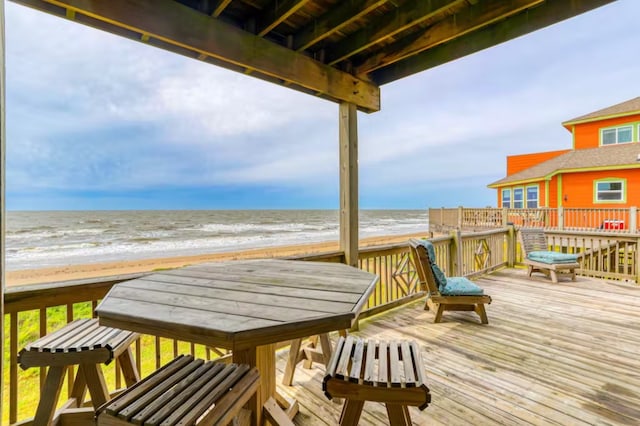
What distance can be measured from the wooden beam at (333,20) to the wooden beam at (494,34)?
88 cm

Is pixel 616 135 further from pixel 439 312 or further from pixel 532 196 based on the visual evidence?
pixel 439 312

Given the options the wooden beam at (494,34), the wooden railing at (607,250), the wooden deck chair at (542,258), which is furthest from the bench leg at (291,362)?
the wooden railing at (607,250)

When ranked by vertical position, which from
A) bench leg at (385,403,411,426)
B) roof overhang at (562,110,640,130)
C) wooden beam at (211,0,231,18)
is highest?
roof overhang at (562,110,640,130)

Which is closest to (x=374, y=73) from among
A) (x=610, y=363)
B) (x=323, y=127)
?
(x=610, y=363)

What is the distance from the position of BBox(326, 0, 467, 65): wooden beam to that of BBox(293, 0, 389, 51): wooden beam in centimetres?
18

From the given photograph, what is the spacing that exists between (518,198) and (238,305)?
15267 mm

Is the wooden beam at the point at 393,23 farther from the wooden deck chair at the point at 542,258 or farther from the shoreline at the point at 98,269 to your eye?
the shoreline at the point at 98,269

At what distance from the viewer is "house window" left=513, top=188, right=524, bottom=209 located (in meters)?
12.7

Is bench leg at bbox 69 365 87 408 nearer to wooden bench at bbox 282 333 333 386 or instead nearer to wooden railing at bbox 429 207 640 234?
wooden bench at bbox 282 333 333 386

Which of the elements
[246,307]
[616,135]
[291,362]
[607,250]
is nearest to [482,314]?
[291,362]

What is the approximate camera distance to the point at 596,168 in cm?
978

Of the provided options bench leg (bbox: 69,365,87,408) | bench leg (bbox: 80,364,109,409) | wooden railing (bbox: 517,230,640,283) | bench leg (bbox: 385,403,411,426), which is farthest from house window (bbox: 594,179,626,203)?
bench leg (bbox: 69,365,87,408)

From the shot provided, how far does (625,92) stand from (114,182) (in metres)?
35.8

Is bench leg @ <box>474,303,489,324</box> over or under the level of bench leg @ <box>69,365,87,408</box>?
under
